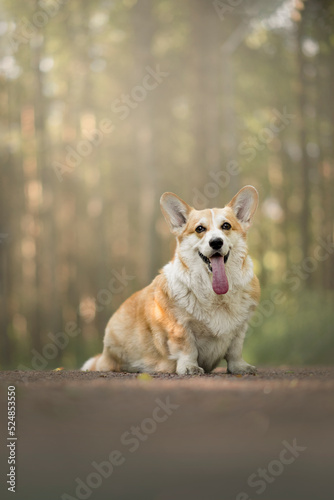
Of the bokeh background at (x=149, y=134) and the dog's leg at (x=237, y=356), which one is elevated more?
the bokeh background at (x=149, y=134)

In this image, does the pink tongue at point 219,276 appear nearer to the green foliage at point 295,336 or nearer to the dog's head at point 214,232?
the dog's head at point 214,232

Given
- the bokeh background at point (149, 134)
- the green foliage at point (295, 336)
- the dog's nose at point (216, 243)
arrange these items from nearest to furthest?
1. the dog's nose at point (216, 243)
2. the green foliage at point (295, 336)
3. the bokeh background at point (149, 134)

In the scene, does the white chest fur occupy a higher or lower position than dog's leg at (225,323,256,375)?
higher

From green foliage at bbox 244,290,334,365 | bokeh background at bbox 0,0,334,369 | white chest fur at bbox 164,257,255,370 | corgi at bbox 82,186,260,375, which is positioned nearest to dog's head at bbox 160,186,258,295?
corgi at bbox 82,186,260,375

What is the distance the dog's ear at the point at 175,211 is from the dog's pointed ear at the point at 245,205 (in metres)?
0.46

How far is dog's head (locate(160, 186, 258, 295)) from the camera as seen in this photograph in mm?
5309

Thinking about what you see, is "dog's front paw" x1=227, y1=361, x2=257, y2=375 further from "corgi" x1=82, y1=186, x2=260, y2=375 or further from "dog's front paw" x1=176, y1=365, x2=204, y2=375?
"dog's front paw" x1=176, y1=365, x2=204, y2=375

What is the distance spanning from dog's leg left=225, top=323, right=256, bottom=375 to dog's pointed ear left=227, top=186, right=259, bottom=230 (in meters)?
1.07

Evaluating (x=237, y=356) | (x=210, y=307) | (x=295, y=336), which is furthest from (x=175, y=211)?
(x=295, y=336)

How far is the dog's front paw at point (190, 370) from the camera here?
18.0 feet

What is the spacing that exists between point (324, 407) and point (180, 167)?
1584 cm

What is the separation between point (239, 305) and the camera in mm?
5641

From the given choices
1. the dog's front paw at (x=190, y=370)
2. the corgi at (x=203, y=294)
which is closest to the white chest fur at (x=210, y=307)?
the corgi at (x=203, y=294)

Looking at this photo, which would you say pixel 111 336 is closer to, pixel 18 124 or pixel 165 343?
pixel 165 343
